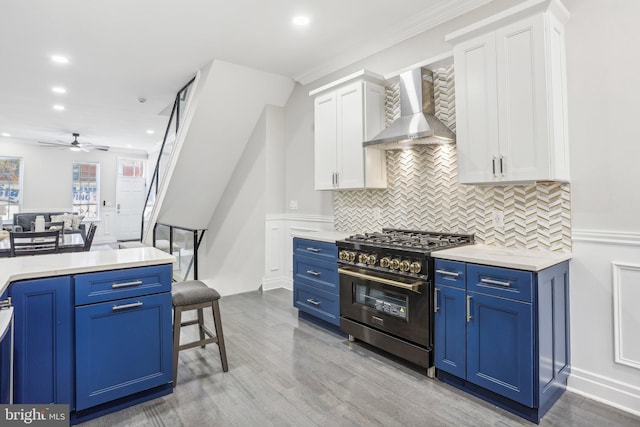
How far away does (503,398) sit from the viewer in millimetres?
2182

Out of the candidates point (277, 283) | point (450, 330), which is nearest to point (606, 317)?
point (450, 330)

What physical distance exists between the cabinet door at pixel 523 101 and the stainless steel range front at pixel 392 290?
80 centimetres

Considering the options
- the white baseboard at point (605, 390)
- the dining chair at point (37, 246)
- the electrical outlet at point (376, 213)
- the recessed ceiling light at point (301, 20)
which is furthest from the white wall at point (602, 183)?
the dining chair at point (37, 246)

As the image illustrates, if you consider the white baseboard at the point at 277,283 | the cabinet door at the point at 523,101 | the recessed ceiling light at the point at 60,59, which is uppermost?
the recessed ceiling light at the point at 60,59

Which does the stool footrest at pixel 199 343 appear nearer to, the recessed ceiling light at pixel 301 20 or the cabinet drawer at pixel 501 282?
the cabinet drawer at pixel 501 282

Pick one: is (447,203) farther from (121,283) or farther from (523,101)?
(121,283)

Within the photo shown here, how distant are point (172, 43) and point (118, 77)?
4.99ft

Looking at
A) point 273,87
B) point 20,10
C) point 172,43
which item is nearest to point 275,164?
point 273,87

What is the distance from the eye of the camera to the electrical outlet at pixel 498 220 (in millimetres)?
2727

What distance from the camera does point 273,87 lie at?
4.81 metres

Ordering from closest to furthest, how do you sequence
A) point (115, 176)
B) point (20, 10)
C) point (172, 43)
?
1. point (20, 10)
2. point (172, 43)
3. point (115, 176)

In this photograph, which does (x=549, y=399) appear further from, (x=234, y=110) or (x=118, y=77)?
(x=118, y=77)

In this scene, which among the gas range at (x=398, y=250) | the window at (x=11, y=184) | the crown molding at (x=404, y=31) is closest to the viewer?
the gas range at (x=398, y=250)

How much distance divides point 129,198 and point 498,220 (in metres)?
11.3
